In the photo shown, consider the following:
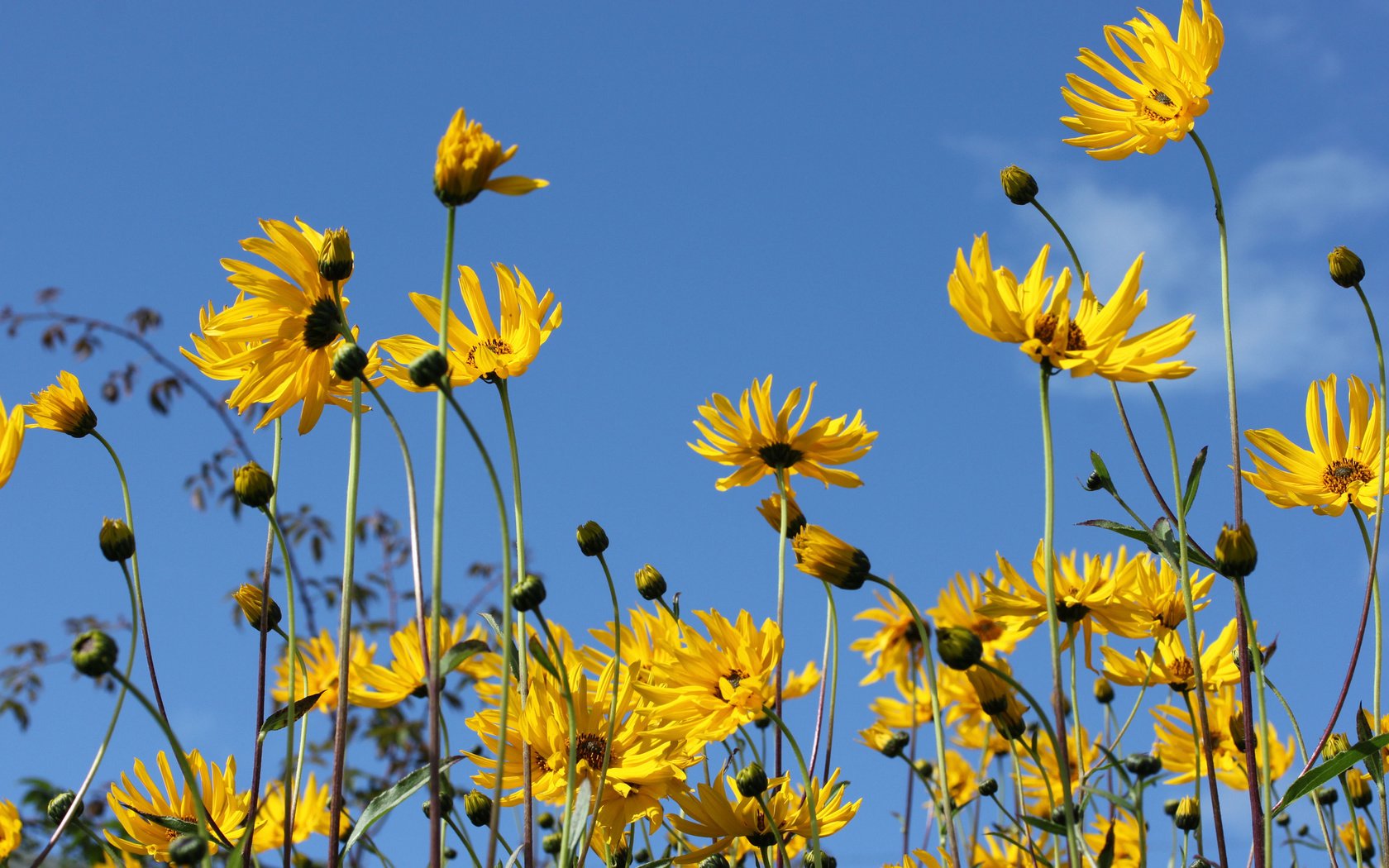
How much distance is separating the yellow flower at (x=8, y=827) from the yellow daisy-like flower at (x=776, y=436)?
67.5 inches

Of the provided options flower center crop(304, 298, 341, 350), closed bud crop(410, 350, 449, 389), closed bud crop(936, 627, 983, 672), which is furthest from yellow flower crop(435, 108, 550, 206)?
closed bud crop(936, 627, 983, 672)

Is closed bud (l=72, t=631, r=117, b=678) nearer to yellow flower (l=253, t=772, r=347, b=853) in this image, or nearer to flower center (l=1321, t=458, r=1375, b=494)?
yellow flower (l=253, t=772, r=347, b=853)

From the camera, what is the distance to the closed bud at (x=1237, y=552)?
1723 mm

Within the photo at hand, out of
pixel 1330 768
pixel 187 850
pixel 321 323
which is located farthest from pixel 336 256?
pixel 1330 768

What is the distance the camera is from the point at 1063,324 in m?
1.80

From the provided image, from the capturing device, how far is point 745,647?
2.36 metres

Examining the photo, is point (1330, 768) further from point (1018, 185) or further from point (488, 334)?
point (488, 334)

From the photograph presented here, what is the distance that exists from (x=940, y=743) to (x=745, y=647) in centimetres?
80

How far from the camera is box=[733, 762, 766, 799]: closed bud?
2.09m

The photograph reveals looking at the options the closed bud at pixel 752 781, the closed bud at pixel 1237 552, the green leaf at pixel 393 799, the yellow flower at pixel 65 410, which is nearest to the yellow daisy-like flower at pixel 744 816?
the closed bud at pixel 752 781

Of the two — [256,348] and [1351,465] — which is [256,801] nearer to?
[256,348]

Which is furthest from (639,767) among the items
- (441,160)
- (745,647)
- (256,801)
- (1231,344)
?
(1231,344)

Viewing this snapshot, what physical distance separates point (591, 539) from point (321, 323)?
594 mm

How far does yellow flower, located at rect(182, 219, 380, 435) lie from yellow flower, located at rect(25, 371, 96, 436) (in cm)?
34
